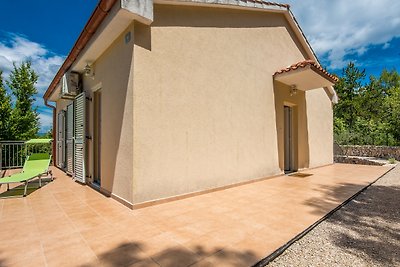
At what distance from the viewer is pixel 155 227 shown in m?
3.43

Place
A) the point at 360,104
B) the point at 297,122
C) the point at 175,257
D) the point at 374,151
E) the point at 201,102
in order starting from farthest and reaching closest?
the point at 360,104
the point at 374,151
the point at 297,122
the point at 201,102
the point at 175,257

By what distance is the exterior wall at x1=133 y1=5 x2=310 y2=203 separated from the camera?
456cm

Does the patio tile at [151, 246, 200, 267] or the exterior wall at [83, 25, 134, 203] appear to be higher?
the exterior wall at [83, 25, 134, 203]

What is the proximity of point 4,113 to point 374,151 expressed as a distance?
27.8 meters

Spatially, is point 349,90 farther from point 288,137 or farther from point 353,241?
point 353,241

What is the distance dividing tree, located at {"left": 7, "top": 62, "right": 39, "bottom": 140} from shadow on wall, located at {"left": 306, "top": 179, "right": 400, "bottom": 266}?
16403mm

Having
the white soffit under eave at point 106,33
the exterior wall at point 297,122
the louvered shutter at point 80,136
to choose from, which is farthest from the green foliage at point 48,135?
the exterior wall at point 297,122

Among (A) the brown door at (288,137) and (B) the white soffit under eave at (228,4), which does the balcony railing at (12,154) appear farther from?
(A) the brown door at (288,137)

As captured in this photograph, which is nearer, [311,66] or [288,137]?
[311,66]

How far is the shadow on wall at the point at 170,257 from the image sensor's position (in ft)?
7.91

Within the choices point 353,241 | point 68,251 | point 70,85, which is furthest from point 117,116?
point 353,241

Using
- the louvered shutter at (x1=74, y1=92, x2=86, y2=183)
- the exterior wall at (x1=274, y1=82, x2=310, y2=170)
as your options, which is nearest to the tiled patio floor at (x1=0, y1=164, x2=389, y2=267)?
the louvered shutter at (x1=74, y1=92, x2=86, y2=183)

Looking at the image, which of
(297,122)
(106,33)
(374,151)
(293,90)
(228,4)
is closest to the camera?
(106,33)

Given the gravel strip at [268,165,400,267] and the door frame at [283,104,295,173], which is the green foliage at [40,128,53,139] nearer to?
the door frame at [283,104,295,173]
